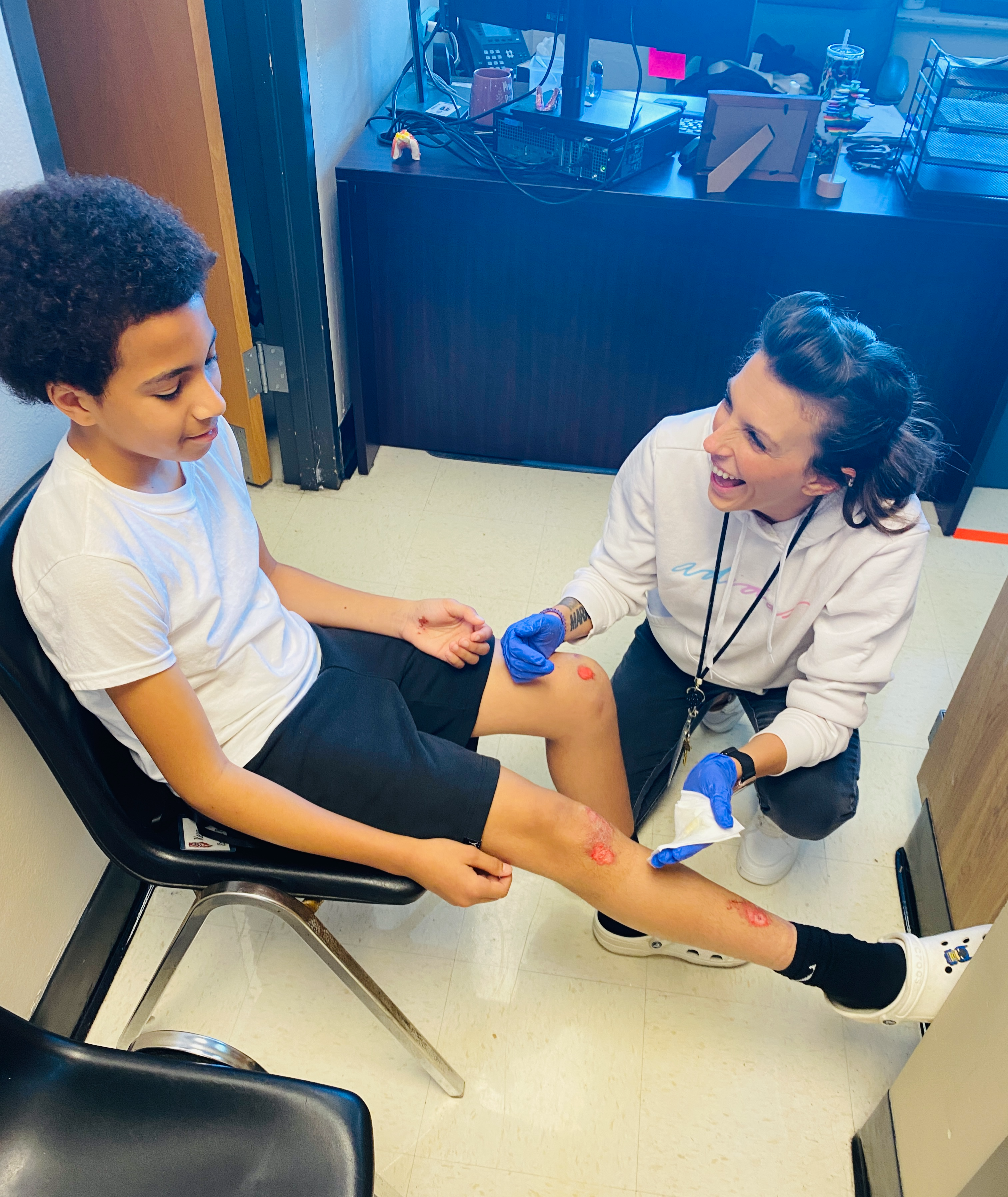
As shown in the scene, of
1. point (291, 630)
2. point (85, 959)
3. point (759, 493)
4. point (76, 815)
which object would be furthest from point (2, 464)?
point (759, 493)

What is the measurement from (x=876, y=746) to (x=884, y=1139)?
0.81 m

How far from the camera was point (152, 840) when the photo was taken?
3.63 ft

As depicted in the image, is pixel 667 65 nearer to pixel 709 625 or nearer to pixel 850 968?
pixel 709 625

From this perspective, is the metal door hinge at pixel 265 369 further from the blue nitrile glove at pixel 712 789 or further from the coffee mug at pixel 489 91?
the blue nitrile glove at pixel 712 789

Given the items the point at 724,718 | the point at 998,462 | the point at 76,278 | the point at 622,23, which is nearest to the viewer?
the point at 76,278

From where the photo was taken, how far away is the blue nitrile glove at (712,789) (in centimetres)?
118

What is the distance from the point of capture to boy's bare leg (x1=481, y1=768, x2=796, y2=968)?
1.16m

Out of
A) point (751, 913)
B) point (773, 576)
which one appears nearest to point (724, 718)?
point (773, 576)

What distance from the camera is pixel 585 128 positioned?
2072 mm

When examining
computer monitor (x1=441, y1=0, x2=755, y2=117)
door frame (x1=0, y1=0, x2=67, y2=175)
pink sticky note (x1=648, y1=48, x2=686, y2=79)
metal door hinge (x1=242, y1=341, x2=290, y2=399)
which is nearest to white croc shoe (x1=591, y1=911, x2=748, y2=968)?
door frame (x1=0, y1=0, x2=67, y2=175)

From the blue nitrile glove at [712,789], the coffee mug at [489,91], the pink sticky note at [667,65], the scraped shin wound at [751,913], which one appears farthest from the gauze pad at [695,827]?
the pink sticky note at [667,65]

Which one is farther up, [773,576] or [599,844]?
[773,576]

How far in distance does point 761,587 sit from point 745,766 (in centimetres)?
30

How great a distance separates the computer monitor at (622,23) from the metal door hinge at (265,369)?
91 cm
